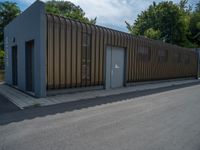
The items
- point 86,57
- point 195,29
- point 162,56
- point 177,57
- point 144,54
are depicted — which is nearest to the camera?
point 86,57

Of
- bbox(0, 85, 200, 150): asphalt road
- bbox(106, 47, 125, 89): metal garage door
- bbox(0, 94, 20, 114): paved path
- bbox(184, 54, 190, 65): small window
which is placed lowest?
bbox(0, 85, 200, 150): asphalt road

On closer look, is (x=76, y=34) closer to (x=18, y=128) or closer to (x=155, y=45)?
(x=18, y=128)

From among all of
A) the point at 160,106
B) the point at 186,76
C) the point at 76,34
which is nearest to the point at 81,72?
the point at 76,34

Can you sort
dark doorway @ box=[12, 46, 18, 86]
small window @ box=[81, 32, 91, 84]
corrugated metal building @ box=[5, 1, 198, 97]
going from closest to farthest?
corrugated metal building @ box=[5, 1, 198, 97] < small window @ box=[81, 32, 91, 84] < dark doorway @ box=[12, 46, 18, 86]

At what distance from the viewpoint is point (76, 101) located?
25.8 feet

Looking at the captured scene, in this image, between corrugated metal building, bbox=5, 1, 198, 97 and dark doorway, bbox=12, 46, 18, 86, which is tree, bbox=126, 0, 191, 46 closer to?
corrugated metal building, bbox=5, 1, 198, 97

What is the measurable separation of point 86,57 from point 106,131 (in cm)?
602

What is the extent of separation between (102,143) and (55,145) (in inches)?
33.6

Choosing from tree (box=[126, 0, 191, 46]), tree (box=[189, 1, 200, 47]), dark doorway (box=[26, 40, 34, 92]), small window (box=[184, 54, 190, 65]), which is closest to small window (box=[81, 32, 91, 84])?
dark doorway (box=[26, 40, 34, 92])

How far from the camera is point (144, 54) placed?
14.2 meters

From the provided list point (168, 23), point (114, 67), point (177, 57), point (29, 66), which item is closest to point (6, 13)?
point (29, 66)

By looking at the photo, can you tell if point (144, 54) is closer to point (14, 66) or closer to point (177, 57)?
point (177, 57)

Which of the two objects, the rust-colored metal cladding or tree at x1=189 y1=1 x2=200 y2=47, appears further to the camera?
tree at x1=189 y1=1 x2=200 y2=47

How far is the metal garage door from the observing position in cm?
1151
